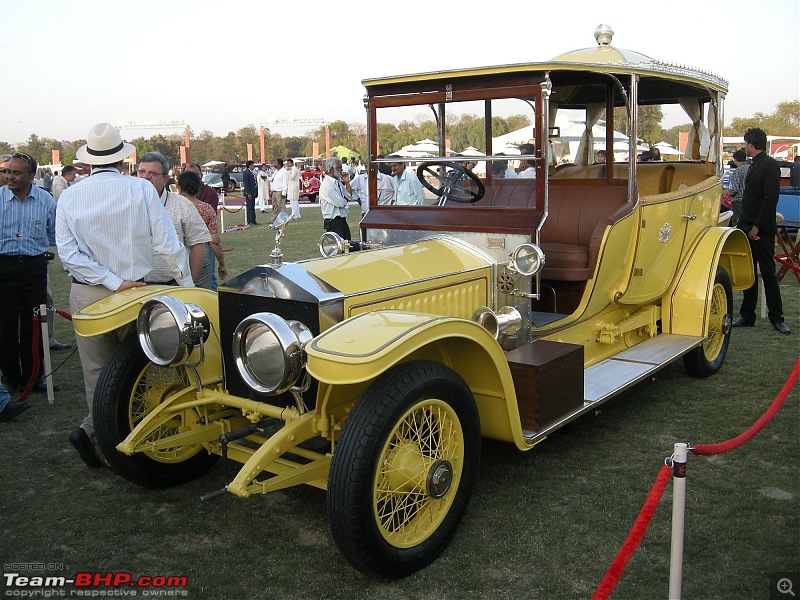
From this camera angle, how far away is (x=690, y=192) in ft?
18.4

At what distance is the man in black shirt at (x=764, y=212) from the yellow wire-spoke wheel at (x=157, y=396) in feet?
17.7

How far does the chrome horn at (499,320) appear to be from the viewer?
390cm

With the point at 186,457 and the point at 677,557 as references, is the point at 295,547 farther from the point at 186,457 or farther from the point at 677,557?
the point at 677,557

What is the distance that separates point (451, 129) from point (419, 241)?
88 centimetres

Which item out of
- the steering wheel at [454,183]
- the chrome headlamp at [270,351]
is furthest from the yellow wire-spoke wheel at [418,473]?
the steering wheel at [454,183]

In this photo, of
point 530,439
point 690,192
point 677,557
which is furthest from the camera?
point 690,192

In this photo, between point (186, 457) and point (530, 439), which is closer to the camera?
point (530, 439)

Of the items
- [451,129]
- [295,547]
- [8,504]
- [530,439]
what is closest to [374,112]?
[451,129]

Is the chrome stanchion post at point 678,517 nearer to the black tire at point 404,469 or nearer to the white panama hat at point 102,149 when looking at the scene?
the black tire at point 404,469

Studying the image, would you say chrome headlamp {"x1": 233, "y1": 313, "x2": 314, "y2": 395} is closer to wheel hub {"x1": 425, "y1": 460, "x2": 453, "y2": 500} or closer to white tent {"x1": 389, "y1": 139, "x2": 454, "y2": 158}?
wheel hub {"x1": 425, "y1": 460, "x2": 453, "y2": 500}

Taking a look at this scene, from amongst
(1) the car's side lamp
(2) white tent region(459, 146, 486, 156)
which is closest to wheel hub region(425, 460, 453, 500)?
(1) the car's side lamp

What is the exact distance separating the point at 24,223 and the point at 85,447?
2.16 meters

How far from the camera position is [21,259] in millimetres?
5387

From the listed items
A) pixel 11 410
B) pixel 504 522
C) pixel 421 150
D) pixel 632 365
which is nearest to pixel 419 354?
pixel 504 522
